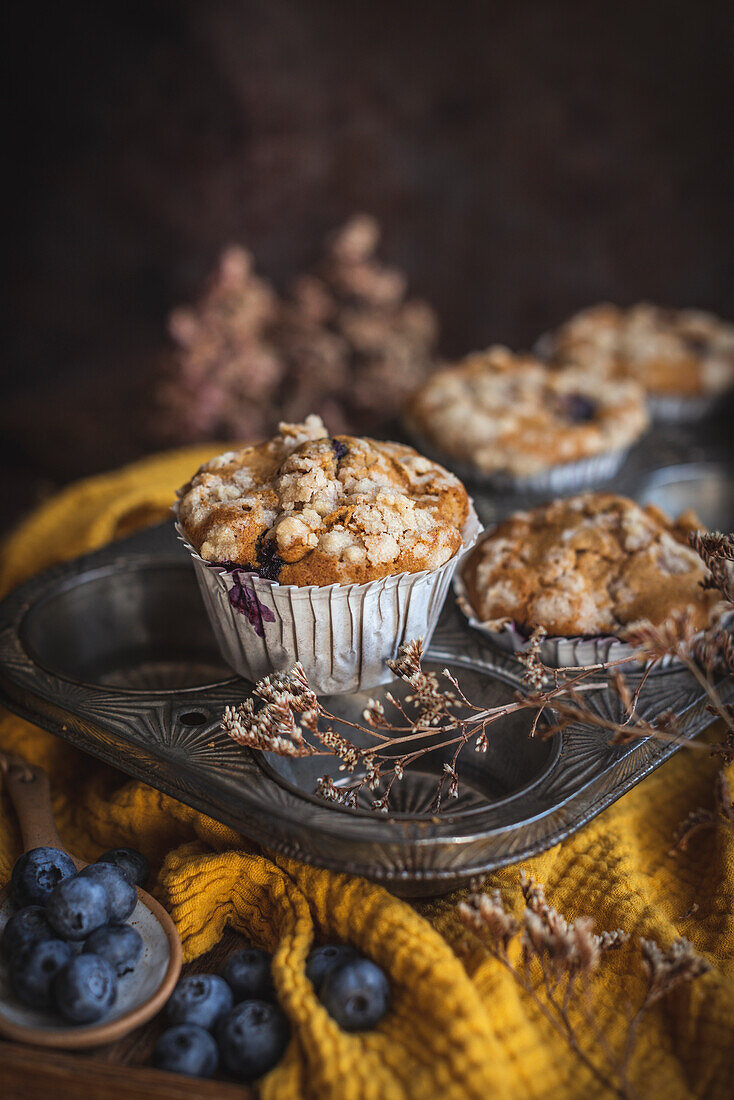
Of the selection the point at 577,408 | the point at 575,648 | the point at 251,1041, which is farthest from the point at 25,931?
the point at 577,408

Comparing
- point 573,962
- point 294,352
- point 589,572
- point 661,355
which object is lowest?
point 573,962

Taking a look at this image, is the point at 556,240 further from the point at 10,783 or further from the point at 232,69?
the point at 10,783

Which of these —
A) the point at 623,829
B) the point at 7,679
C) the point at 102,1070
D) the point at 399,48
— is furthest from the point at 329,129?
A: the point at 102,1070

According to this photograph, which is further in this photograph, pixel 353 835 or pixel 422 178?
pixel 422 178

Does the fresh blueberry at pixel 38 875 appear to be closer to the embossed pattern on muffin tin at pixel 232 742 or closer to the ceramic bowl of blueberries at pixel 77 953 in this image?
the ceramic bowl of blueberries at pixel 77 953

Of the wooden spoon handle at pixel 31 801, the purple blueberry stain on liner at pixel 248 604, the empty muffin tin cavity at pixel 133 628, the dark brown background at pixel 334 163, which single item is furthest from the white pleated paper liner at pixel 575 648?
the dark brown background at pixel 334 163

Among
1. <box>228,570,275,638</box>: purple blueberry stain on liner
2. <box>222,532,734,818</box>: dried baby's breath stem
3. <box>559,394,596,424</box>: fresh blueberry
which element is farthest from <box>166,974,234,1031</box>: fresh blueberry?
<box>559,394,596,424</box>: fresh blueberry

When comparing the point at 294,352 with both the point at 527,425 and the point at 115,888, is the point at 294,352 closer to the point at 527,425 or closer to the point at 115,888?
the point at 527,425

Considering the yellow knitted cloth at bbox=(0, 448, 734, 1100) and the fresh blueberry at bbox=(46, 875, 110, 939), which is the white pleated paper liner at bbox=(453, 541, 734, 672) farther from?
the fresh blueberry at bbox=(46, 875, 110, 939)
